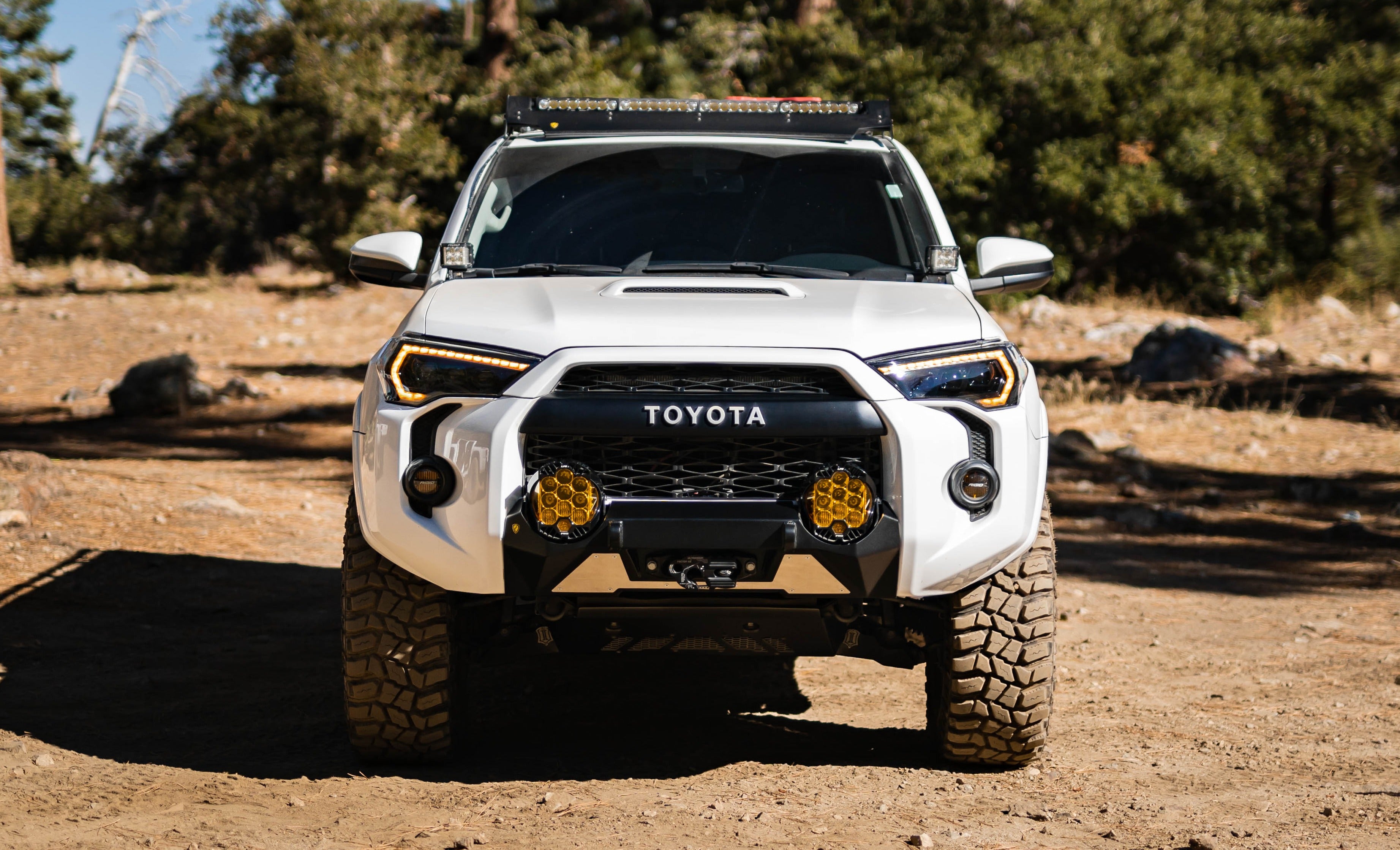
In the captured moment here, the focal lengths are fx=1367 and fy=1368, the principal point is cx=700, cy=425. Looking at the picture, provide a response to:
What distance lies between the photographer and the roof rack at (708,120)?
17.5ft

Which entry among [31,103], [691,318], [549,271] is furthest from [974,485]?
[31,103]

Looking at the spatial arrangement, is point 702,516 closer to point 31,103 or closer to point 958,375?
point 958,375

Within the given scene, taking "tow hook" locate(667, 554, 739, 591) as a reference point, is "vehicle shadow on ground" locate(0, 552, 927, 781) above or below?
below

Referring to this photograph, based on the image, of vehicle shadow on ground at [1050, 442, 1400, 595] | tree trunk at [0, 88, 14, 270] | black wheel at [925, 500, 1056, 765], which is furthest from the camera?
tree trunk at [0, 88, 14, 270]

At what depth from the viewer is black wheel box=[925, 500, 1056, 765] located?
13.1 feet

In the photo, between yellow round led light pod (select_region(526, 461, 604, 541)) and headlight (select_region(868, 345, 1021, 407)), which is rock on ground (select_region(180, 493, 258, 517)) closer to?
yellow round led light pod (select_region(526, 461, 604, 541))

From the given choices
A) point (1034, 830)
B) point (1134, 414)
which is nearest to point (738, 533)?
point (1034, 830)

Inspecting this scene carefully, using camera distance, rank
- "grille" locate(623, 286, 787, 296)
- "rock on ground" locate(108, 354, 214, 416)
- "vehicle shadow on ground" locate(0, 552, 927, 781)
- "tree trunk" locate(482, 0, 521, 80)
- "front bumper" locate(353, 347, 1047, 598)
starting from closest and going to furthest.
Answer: "front bumper" locate(353, 347, 1047, 598), "grille" locate(623, 286, 787, 296), "vehicle shadow on ground" locate(0, 552, 927, 781), "rock on ground" locate(108, 354, 214, 416), "tree trunk" locate(482, 0, 521, 80)

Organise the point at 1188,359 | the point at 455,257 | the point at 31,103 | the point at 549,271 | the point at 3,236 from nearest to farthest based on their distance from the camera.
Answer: the point at 549,271 < the point at 455,257 < the point at 1188,359 < the point at 3,236 < the point at 31,103

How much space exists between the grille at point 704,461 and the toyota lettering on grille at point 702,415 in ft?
0.30

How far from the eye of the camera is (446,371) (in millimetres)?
3783

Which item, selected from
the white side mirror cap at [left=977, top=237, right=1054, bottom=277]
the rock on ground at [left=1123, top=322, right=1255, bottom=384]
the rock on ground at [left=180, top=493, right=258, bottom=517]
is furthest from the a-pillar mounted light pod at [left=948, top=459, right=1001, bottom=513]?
the rock on ground at [left=1123, top=322, right=1255, bottom=384]

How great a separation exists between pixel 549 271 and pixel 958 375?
1.54 metres

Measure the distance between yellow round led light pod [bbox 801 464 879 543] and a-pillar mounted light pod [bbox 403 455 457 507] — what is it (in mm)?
954
